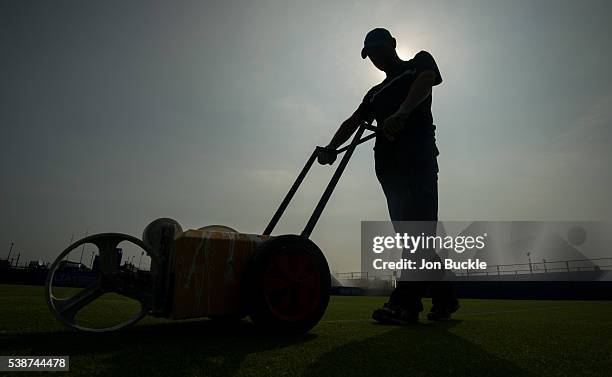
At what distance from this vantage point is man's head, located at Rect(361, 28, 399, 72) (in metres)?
3.18

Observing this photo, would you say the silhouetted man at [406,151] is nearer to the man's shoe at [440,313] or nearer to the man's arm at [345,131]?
the man's shoe at [440,313]

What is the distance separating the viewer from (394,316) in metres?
2.70

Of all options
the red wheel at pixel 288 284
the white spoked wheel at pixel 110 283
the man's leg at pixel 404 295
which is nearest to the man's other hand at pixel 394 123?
the man's leg at pixel 404 295

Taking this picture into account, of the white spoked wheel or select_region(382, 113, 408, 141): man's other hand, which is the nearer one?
the white spoked wheel

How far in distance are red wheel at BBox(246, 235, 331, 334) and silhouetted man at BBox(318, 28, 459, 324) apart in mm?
866

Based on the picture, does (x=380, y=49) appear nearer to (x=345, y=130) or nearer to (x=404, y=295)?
(x=345, y=130)

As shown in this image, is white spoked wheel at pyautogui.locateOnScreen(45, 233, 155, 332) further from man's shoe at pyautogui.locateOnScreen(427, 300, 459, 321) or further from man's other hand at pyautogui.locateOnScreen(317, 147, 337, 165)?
man's shoe at pyautogui.locateOnScreen(427, 300, 459, 321)

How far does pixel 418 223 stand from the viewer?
2.88 metres

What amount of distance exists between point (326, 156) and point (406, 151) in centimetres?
76

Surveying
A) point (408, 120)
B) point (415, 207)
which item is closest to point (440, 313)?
point (415, 207)

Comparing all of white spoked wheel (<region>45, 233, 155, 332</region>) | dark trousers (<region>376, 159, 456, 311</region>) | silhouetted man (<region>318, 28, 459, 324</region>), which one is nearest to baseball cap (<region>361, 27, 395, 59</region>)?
silhouetted man (<region>318, 28, 459, 324</region>)

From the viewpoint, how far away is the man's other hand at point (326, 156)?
3.31 m

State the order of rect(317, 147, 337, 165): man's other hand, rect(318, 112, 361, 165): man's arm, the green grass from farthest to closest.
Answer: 1. rect(318, 112, 361, 165): man's arm
2. rect(317, 147, 337, 165): man's other hand
3. the green grass

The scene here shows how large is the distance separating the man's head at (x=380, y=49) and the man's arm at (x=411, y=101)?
0.46 meters
